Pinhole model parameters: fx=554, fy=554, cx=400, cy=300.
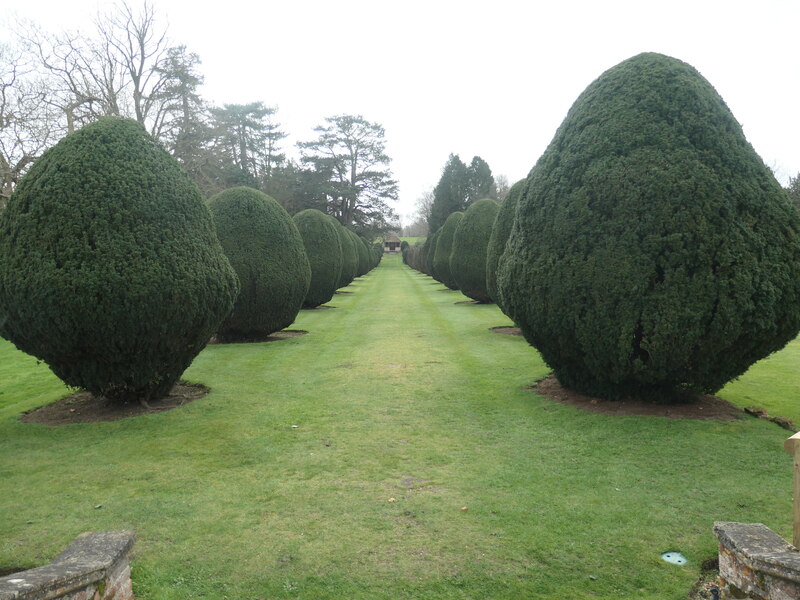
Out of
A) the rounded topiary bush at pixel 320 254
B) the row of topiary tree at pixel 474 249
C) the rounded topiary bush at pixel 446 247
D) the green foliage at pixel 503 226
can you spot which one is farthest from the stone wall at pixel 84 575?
the rounded topiary bush at pixel 446 247

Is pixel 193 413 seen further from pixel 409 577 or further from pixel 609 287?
pixel 609 287

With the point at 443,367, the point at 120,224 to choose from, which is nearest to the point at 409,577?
the point at 120,224

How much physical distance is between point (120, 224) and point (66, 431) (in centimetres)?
261

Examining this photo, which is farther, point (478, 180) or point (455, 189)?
point (478, 180)

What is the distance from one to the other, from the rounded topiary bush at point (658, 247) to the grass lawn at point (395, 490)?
793mm

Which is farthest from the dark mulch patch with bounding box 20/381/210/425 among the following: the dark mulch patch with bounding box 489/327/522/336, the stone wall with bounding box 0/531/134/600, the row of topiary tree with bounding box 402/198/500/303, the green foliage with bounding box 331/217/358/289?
the green foliage with bounding box 331/217/358/289

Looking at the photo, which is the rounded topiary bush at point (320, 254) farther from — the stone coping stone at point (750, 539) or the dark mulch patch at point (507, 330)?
Answer: the stone coping stone at point (750, 539)

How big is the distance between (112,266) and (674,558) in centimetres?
645

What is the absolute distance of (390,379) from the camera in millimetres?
9250

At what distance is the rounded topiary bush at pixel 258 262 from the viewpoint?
43.0 feet

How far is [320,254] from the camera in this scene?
20.9 metres

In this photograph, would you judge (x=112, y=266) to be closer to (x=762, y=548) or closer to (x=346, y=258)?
(x=762, y=548)

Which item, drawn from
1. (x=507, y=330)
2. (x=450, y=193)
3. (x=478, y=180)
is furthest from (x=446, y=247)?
(x=478, y=180)

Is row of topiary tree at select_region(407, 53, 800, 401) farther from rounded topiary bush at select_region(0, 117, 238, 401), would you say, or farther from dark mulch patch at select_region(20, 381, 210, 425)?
dark mulch patch at select_region(20, 381, 210, 425)
